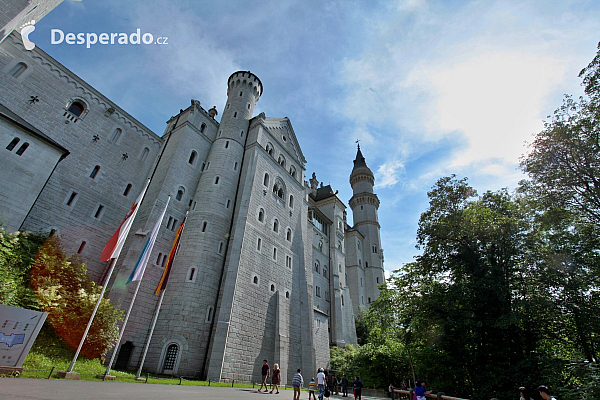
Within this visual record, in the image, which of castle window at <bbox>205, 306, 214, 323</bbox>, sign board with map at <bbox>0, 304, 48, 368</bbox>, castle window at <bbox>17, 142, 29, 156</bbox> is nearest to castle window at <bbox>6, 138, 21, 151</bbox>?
castle window at <bbox>17, 142, 29, 156</bbox>

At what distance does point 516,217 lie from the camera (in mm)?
17766

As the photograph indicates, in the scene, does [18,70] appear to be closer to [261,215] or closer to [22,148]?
[22,148]

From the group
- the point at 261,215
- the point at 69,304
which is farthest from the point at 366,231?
the point at 69,304

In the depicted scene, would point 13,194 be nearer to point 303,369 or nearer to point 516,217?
point 303,369

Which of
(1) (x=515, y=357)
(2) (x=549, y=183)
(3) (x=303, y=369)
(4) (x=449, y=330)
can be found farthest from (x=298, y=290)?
(2) (x=549, y=183)

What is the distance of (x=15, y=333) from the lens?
9445 millimetres

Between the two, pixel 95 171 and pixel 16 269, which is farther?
pixel 95 171

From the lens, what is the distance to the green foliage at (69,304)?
14688 millimetres

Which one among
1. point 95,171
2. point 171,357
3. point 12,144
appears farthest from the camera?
point 95,171

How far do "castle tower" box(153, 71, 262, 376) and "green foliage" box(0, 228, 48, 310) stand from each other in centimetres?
807

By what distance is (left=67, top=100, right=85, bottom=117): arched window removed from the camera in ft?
76.4

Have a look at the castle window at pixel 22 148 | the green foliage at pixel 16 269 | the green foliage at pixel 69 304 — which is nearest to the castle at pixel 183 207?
the castle window at pixel 22 148

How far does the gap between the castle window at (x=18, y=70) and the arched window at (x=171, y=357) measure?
2156cm

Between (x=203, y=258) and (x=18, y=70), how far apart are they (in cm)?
1859
